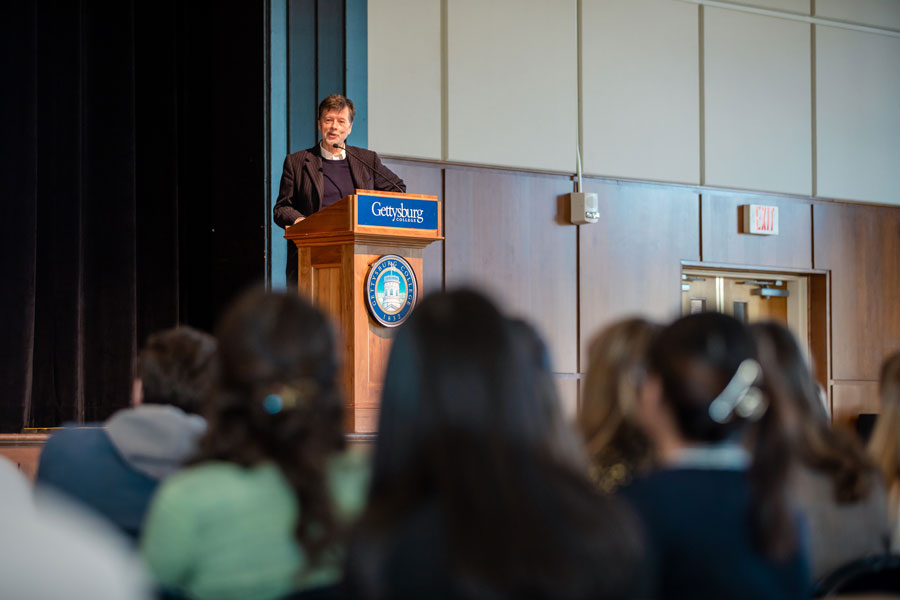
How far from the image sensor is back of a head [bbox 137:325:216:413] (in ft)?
7.04

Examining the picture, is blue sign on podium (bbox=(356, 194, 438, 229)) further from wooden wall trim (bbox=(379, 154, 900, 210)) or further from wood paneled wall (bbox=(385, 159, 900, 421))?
wooden wall trim (bbox=(379, 154, 900, 210))

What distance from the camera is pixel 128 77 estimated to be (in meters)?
6.30

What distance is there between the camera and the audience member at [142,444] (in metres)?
2.05

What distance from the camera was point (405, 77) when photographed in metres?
7.02

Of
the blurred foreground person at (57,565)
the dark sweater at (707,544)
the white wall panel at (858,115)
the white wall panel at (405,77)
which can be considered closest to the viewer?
the blurred foreground person at (57,565)

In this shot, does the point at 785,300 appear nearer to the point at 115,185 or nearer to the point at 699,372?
the point at 115,185

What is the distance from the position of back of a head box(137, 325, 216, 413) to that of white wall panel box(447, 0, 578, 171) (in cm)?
518

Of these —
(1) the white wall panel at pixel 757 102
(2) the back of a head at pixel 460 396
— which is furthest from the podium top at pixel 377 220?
(1) the white wall panel at pixel 757 102

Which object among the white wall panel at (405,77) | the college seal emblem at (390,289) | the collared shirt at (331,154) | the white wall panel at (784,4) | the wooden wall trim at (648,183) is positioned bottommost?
the college seal emblem at (390,289)

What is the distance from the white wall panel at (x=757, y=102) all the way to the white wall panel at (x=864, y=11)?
1.13ft

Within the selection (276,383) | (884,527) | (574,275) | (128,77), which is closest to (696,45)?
(574,275)

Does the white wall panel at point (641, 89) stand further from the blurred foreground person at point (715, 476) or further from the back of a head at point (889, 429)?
the blurred foreground person at point (715, 476)

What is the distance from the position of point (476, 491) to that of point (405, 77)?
6.20 metres

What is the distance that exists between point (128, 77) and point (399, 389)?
18.7 ft
